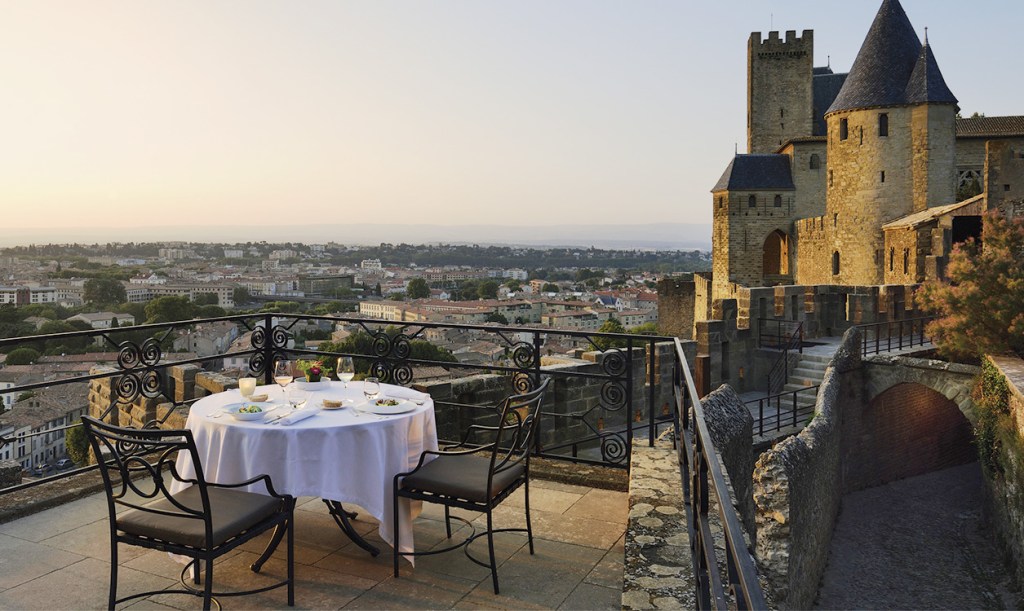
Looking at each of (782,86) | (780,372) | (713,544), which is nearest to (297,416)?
(713,544)

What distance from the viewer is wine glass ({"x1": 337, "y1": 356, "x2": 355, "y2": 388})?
13.6 feet

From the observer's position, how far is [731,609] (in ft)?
12.6

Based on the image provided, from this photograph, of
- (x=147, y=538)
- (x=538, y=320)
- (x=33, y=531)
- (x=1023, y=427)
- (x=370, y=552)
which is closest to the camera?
(x=147, y=538)

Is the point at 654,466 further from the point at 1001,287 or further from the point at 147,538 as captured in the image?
the point at 1001,287

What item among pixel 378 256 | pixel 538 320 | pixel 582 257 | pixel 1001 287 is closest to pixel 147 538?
pixel 1001 287

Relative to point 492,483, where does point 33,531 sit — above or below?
below

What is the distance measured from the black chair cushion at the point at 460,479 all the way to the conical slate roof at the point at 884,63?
28.6 metres

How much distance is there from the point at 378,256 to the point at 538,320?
6344 cm

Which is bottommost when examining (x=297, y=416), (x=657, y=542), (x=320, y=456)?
(x=657, y=542)

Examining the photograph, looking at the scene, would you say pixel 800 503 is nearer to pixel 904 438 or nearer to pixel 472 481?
pixel 472 481

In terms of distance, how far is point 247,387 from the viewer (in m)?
3.81

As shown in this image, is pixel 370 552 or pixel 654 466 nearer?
pixel 370 552

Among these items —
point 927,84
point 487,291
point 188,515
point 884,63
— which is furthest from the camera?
point 487,291

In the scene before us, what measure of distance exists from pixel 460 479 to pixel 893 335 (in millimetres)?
17610
